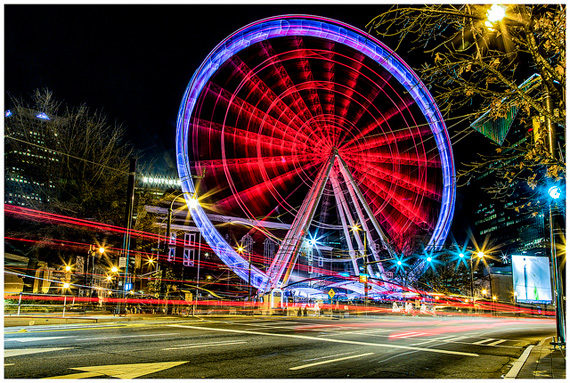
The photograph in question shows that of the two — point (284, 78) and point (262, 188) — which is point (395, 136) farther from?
point (262, 188)

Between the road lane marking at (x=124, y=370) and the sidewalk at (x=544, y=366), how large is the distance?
5.90 m

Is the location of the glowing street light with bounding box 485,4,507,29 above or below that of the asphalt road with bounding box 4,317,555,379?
above

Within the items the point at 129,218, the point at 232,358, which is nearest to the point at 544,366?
the point at 232,358

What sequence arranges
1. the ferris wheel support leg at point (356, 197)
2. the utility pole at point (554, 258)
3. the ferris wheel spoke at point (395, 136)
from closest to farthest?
the utility pole at point (554, 258), the ferris wheel spoke at point (395, 136), the ferris wheel support leg at point (356, 197)

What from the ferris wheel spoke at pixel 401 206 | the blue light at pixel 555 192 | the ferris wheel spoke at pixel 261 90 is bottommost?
the blue light at pixel 555 192

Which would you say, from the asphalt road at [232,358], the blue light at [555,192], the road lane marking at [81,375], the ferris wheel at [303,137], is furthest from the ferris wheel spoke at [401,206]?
the road lane marking at [81,375]

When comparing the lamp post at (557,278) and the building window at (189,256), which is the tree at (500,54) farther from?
the building window at (189,256)

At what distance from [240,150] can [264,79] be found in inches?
191

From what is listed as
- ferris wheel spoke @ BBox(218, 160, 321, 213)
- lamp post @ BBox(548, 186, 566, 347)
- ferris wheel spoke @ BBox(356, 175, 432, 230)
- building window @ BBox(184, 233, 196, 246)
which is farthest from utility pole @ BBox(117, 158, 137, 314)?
building window @ BBox(184, 233, 196, 246)

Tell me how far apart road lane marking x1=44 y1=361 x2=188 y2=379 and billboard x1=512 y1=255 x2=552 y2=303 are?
20.2 meters

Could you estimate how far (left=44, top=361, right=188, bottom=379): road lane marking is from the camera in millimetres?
6748

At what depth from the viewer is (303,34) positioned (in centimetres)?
2778

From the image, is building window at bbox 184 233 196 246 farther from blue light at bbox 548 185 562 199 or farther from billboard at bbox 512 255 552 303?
blue light at bbox 548 185 562 199

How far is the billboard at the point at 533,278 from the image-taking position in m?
22.7
